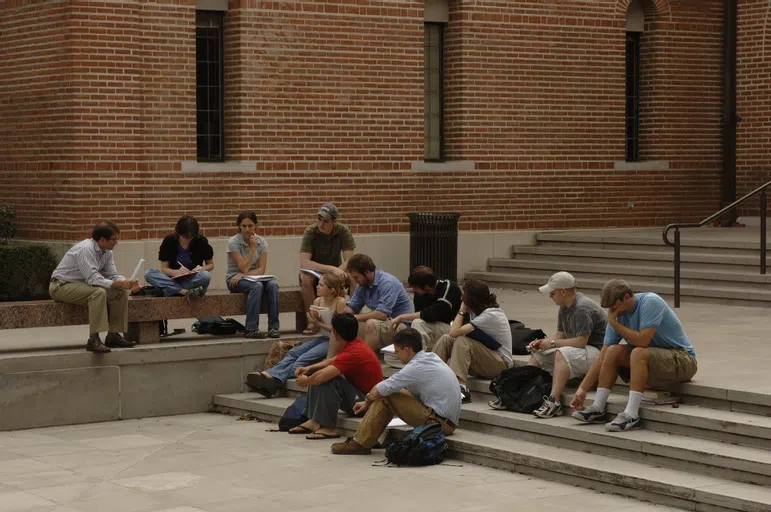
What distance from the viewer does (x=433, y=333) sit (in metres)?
13.5

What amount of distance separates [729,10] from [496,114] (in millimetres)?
4817

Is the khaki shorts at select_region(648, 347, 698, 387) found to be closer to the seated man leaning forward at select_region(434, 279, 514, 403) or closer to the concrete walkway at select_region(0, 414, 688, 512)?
the concrete walkway at select_region(0, 414, 688, 512)

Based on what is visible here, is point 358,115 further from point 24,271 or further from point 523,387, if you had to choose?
point 523,387

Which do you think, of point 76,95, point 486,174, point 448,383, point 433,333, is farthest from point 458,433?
point 486,174

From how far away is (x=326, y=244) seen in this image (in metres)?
15.7

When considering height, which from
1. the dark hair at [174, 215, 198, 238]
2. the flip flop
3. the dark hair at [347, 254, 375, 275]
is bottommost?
the flip flop

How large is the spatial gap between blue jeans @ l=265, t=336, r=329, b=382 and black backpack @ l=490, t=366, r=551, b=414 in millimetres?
2372

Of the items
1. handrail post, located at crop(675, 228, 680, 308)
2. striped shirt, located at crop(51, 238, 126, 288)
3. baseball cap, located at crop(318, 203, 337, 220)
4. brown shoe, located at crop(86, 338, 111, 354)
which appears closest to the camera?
striped shirt, located at crop(51, 238, 126, 288)

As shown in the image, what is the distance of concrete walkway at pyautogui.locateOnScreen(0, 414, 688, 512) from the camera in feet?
33.8

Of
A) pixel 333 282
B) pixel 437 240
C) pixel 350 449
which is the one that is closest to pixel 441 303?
pixel 333 282

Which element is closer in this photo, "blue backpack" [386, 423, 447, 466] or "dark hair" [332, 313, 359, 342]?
"blue backpack" [386, 423, 447, 466]

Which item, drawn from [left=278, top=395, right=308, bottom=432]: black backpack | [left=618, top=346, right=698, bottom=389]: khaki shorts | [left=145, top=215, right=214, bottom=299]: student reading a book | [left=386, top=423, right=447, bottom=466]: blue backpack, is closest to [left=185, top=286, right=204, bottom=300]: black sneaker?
[left=145, top=215, right=214, bottom=299]: student reading a book

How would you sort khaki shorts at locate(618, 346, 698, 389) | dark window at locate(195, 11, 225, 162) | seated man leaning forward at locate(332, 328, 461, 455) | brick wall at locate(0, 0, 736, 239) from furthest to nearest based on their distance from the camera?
dark window at locate(195, 11, 225, 162) < brick wall at locate(0, 0, 736, 239) < seated man leaning forward at locate(332, 328, 461, 455) < khaki shorts at locate(618, 346, 698, 389)

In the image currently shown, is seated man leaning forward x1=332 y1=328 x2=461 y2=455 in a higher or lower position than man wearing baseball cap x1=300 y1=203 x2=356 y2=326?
lower
